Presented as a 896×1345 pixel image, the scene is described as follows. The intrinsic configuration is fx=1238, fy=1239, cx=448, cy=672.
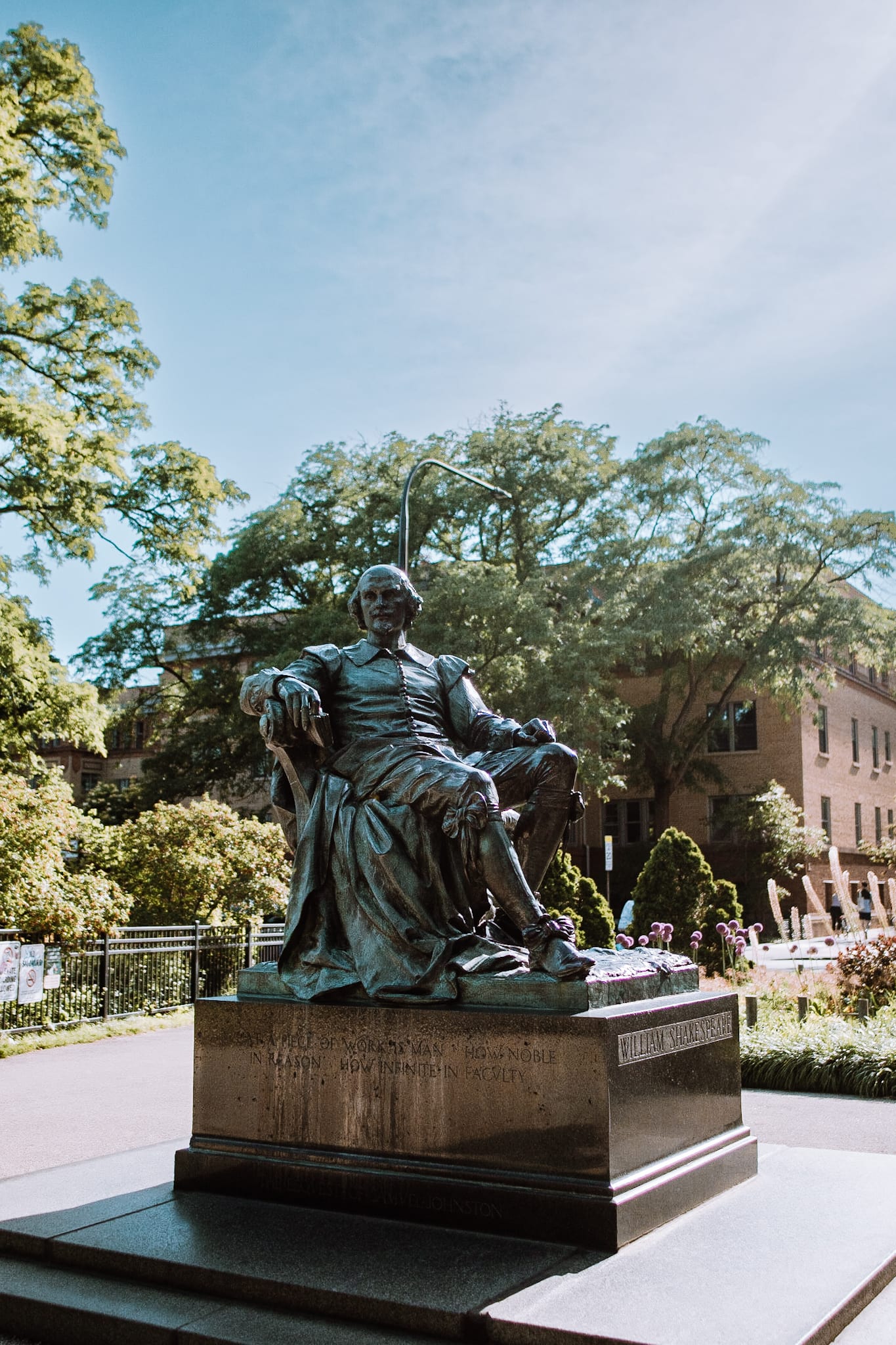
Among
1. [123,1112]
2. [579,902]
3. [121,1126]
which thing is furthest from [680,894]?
A: [121,1126]

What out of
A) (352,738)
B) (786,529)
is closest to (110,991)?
(352,738)

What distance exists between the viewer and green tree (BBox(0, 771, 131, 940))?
49.8ft

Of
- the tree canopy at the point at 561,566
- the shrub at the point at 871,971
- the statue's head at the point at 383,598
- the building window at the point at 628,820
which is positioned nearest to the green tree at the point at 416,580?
the tree canopy at the point at 561,566

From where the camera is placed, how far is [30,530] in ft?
69.8

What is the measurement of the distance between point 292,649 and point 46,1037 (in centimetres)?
1803

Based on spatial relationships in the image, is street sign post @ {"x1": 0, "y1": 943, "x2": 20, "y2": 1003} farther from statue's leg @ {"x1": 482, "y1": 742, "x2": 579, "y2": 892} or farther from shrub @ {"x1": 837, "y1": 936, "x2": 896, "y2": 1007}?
statue's leg @ {"x1": 482, "y1": 742, "x2": 579, "y2": 892}

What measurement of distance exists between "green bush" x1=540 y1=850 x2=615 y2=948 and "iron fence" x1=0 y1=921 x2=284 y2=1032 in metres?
4.56

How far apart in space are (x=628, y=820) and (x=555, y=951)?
40519 millimetres

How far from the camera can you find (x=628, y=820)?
45312 millimetres

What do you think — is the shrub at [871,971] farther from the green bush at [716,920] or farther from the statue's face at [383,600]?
the statue's face at [383,600]

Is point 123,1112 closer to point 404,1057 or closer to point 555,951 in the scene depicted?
point 404,1057

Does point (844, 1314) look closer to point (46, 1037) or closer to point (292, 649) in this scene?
point (46, 1037)

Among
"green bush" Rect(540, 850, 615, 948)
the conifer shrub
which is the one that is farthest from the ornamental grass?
the conifer shrub

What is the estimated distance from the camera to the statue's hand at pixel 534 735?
6530 mm
